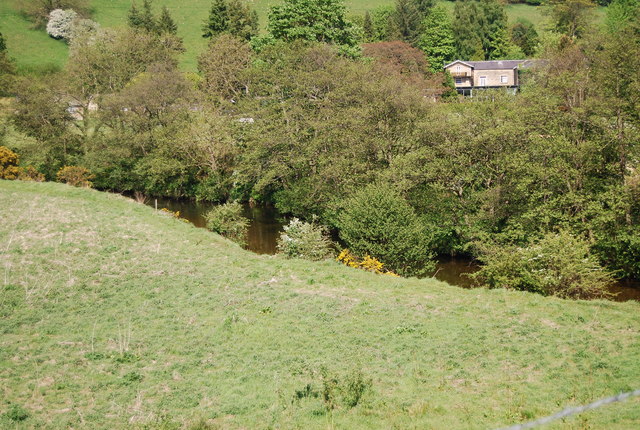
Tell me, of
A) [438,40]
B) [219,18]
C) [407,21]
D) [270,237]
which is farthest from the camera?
[407,21]

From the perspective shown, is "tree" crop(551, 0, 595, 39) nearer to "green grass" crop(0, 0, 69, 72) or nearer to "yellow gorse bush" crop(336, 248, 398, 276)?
"yellow gorse bush" crop(336, 248, 398, 276)

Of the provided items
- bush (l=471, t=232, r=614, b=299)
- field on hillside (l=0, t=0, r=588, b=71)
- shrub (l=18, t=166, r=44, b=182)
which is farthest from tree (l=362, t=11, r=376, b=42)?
bush (l=471, t=232, r=614, b=299)

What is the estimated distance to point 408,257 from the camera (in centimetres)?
2795

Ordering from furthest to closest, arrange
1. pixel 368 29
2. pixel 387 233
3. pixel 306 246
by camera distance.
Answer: pixel 368 29 < pixel 387 233 < pixel 306 246

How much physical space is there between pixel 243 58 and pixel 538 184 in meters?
33.8

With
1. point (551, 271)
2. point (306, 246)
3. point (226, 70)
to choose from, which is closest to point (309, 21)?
point (226, 70)

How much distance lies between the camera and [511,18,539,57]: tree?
96994 millimetres

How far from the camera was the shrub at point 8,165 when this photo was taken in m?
40.9

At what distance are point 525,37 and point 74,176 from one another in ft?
286

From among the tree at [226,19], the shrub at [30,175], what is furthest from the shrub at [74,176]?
the tree at [226,19]

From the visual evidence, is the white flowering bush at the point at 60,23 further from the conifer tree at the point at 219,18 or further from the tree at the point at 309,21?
the tree at the point at 309,21

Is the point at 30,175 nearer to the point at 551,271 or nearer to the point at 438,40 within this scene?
the point at 551,271

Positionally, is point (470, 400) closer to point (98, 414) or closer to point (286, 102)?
point (98, 414)

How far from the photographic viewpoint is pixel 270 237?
126 feet
